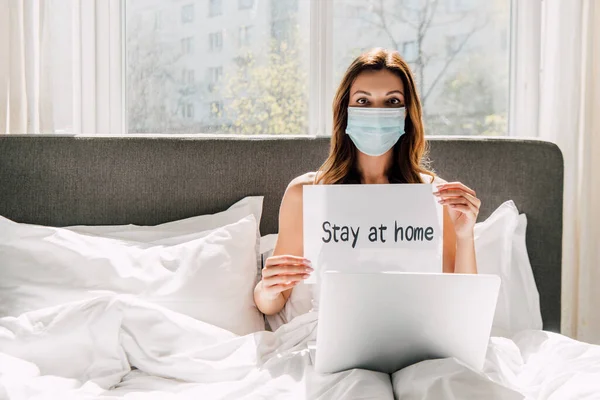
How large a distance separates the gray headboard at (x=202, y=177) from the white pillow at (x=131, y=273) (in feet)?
0.63

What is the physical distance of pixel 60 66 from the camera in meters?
2.34

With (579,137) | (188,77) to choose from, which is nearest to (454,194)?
(579,137)

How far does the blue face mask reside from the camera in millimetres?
1617

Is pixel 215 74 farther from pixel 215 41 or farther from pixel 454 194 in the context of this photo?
pixel 454 194

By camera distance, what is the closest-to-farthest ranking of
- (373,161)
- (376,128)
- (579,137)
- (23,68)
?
(376,128)
(373,161)
(23,68)
(579,137)

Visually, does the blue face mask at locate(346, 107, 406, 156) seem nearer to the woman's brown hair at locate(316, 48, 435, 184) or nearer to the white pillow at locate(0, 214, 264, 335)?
the woman's brown hair at locate(316, 48, 435, 184)

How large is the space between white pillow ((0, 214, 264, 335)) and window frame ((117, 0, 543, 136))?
2.82 ft

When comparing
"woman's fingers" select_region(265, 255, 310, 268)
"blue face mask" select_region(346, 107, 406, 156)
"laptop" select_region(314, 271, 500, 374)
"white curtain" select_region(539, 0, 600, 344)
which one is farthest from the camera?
"white curtain" select_region(539, 0, 600, 344)

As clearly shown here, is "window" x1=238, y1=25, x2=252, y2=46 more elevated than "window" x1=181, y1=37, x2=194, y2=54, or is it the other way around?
"window" x1=238, y1=25, x2=252, y2=46

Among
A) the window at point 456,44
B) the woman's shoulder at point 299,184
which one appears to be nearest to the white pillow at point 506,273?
the woman's shoulder at point 299,184

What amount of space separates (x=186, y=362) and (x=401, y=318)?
501 millimetres

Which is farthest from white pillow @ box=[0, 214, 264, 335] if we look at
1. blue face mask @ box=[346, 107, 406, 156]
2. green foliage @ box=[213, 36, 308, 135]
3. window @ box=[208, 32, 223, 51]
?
window @ box=[208, 32, 223, 51]

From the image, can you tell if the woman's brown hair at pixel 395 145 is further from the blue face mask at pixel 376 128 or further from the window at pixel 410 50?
the window at pixel 410 50

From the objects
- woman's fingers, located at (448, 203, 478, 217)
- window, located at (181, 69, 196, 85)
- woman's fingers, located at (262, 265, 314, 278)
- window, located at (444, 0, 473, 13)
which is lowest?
woman's fingers, located at (262, 265, 314, 278)
